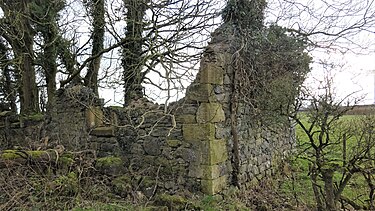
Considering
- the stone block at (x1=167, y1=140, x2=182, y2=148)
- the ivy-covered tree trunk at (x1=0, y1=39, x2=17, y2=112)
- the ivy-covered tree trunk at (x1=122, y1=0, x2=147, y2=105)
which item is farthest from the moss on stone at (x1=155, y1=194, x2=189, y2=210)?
the ivy-covered tree trunk at (x1=0, y1=39, x2=17, y2=112)

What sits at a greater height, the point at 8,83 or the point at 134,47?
the point at 134,47

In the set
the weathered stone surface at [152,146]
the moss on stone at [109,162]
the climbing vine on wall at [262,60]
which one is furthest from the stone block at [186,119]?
the moss on stone at [109,162]

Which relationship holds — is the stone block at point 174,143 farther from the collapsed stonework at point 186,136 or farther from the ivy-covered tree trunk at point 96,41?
the ivy-covered tree trunk at point 96,41

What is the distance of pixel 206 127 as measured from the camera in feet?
18.8

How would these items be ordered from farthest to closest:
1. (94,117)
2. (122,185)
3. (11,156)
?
(94,117)
(122,185)
(11,156)

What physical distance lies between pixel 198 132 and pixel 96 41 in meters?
5.78

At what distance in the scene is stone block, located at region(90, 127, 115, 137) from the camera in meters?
7.21

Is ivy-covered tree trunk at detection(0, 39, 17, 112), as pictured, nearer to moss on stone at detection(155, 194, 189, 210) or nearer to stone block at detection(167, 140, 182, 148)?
stone block at detection(167, 140, 182, 148)

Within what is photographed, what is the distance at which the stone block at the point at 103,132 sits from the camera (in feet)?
23.6

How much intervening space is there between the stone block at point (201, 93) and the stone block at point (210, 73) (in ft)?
0.31

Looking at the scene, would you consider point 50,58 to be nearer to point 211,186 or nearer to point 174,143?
point 174,143

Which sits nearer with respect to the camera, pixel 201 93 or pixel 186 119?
pixel 201 93

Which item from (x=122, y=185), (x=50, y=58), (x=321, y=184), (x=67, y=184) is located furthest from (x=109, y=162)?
(x=50, y=58)

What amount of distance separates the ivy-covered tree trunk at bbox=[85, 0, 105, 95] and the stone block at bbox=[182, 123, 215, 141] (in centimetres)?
389
